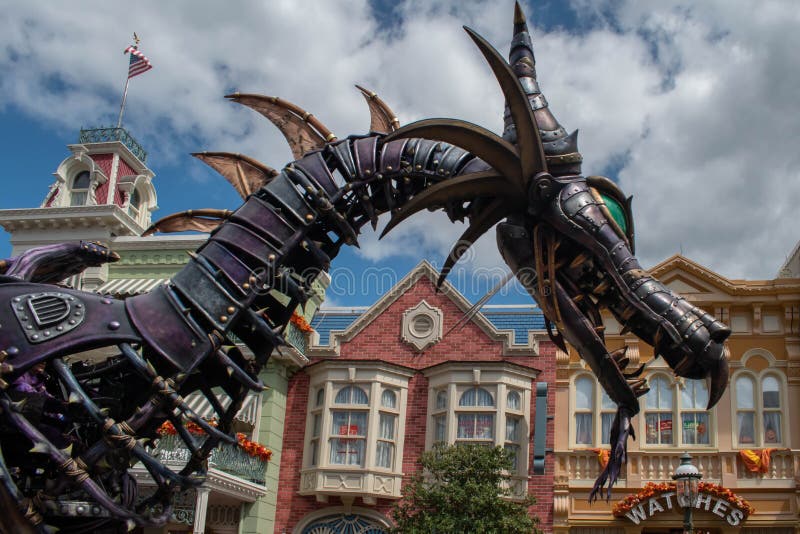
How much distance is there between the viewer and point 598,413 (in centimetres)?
1983

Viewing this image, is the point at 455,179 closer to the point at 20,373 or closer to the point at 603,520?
the point at 20,373

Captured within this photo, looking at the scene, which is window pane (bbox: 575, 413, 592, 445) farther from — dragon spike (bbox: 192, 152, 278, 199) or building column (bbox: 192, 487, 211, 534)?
dragon spike (bbox: 192, 152, 278, 199)

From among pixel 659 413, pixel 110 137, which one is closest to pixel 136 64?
pixel 110 137

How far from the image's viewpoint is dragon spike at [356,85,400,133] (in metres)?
4.95

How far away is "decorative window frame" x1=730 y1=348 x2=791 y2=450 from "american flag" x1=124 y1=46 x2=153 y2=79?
59.6 feet

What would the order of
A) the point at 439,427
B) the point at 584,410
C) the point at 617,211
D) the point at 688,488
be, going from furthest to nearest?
the point at 439,427
the point at 584,410
the point at 688,488
the point at 617,211

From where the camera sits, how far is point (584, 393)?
20.3 m

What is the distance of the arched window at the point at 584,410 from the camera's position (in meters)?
19.8

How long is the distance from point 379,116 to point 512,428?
54.0 ft

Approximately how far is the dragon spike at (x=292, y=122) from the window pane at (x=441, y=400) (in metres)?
16.6

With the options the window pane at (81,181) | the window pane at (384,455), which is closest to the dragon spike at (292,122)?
the window pane at (384,455)

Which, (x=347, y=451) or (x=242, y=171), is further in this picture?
(x=347, y=451)

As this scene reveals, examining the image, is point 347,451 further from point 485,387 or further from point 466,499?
point 466,499

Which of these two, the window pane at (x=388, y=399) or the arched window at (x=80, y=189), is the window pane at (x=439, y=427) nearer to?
the window pane at (x=388, y=399)
